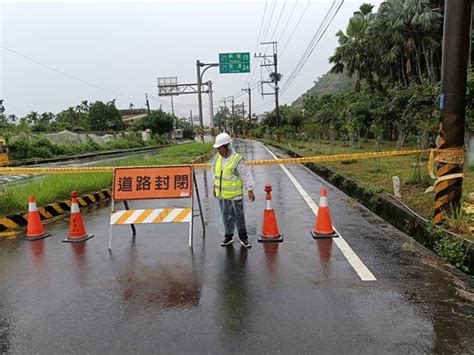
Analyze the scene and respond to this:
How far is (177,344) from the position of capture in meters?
3.04

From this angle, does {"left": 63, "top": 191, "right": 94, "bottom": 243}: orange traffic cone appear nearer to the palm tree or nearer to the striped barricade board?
the striped barricade board

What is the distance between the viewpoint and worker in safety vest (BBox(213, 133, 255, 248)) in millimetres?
5375

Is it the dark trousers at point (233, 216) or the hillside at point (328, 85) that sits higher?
the hillside at point (328, 85)

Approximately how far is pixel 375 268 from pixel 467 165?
8.10 metres

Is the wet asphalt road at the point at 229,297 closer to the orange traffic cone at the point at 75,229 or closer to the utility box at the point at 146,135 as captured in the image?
the orange traffic cone at the point at 75,229

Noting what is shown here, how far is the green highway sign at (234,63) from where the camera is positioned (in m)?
26.7

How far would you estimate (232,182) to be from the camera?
5.39 metres

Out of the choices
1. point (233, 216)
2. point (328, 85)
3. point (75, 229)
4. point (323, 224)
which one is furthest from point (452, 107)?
point (328, 85)

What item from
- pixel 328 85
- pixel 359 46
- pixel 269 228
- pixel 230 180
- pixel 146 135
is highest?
pixel 328 85

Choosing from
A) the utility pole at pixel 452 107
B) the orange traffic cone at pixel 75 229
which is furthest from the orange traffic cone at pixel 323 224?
the orange traffic cone at pixel 75 229

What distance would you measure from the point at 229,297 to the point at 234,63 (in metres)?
24.6

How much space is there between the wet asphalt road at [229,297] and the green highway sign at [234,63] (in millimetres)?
22116

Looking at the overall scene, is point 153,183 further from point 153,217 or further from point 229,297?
point 229,297

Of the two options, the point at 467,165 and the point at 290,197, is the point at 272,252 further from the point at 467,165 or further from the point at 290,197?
the point at 467,165
